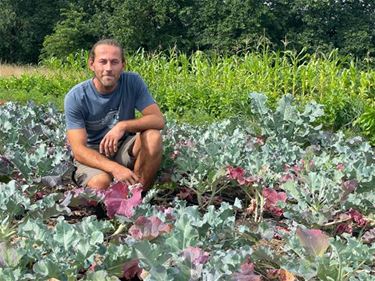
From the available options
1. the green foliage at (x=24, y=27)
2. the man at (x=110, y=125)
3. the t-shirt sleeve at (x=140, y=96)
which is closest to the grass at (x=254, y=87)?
the t-shirt sleeve at (x=140, y=96)

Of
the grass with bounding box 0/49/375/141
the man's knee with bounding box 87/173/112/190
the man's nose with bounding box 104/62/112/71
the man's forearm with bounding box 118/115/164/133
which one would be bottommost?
the grass with bounding box 0/49/375/141

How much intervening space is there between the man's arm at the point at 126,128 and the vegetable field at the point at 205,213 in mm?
309

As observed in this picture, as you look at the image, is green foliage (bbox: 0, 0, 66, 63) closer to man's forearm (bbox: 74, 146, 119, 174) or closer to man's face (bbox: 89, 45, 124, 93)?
man's face (bbox: 89, 45, 124, 93)

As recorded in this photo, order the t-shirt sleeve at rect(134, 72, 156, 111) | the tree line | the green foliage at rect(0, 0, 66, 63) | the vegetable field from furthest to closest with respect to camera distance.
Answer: the green foliage at rect(0, 0, 66, 63) → the tree line → the t-shirt sleeve at rect(134, 72, 156, 111) → the vegetable field

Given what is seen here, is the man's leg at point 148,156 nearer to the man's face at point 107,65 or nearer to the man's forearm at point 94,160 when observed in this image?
the man's forearm at point 94,160

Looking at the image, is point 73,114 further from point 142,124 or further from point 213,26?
point 213,26

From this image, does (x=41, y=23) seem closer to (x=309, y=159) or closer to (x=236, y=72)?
(x=236, y=72)

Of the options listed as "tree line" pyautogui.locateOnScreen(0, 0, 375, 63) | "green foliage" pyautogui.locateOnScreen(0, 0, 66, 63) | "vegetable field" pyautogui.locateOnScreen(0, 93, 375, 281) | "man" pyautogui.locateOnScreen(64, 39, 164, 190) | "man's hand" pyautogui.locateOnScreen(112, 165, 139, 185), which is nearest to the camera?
"vegetable field" pyautogui.locateOnScreen(0, 93, 375, 281)

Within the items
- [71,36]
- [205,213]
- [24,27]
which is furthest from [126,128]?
[24,27]

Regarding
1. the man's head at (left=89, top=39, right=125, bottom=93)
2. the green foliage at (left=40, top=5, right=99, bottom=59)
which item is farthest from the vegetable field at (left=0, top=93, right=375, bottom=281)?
the green foliage at (left=40, top=5, right=99, bottom=59)

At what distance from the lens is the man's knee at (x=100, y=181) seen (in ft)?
12.3

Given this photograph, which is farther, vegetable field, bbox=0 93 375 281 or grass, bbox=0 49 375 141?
grass, bbox=0 49 375 141

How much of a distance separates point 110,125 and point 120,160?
27cm

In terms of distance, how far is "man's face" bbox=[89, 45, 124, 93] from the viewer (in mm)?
3891
